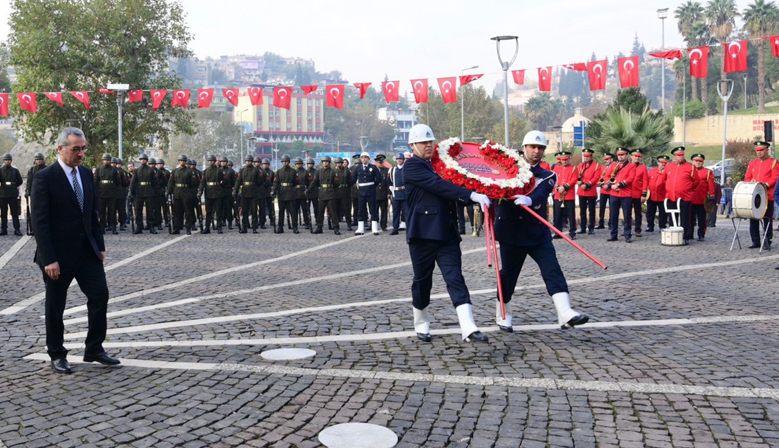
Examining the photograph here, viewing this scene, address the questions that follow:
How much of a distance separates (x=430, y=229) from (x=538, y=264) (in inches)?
43.9

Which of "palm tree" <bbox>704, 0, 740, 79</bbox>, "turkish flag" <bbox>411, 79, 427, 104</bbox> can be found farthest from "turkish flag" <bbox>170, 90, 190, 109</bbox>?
"palm tree" <bbox>704, 0, 740, 79</bbox>

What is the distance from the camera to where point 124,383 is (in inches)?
246

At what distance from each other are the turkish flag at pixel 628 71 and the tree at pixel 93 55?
2114cm

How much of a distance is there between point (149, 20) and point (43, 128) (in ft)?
21.5

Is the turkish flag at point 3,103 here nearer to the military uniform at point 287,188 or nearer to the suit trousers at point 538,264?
the military uniform at point 287,188

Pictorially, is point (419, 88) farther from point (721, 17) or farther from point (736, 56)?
point (721, 17)

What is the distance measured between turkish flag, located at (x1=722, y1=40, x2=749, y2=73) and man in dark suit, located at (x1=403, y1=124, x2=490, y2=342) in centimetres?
1503

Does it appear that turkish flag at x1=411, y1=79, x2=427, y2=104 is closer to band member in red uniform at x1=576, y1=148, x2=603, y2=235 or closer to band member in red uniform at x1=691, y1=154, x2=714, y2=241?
band member in red uniform at x1=576, y1=148, x2=603, y2=235

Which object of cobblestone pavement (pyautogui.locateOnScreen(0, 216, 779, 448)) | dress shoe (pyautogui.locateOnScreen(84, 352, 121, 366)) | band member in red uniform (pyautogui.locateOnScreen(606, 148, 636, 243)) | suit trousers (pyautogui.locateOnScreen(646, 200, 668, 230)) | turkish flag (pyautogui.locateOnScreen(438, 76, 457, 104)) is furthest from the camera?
turkish flag (pyautogui.locateOnScreen(438, 76, 457, 104))

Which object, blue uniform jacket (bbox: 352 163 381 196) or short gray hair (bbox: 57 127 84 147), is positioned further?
blue uniform jacket (bbox: 352 163 381 196)

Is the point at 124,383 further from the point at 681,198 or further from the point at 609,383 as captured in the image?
the point at 681,198

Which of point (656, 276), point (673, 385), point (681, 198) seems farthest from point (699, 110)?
A: point (673, 385)

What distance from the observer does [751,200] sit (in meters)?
14.9

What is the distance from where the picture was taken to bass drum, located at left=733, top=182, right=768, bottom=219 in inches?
586
